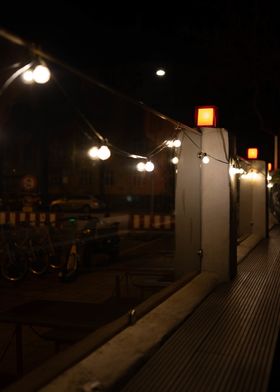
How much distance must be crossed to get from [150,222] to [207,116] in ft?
34.1

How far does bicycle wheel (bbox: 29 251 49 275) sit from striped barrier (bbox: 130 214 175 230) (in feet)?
25.7

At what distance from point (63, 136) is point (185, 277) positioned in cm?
3691

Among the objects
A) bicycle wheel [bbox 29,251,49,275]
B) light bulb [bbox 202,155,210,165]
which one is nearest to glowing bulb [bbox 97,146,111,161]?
light bulb [bbox 202,155,210,165]

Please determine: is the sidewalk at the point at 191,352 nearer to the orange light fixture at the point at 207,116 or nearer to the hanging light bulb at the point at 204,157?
the hanging light bulb at the point at 204,157

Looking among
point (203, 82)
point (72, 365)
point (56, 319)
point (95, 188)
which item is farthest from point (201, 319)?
point (95, 188)

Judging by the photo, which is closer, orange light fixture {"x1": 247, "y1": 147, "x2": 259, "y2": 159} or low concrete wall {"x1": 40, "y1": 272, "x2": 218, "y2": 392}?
low concrete wall {"x1": 40, "y1": 272, "x2": 218, "y2": 392}

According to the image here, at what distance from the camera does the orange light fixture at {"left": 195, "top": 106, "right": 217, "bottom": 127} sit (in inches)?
306

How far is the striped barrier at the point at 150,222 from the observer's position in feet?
58.7

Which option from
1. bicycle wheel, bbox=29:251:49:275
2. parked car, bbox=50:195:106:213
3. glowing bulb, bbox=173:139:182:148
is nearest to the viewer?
glowing bulb, bbox=173:139:182:148

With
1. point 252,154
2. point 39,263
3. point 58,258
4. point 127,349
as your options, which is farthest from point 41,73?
point 252,154

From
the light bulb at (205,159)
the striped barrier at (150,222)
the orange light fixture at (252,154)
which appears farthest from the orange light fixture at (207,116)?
the striped barrier at (150,222)

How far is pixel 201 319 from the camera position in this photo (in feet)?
18.1

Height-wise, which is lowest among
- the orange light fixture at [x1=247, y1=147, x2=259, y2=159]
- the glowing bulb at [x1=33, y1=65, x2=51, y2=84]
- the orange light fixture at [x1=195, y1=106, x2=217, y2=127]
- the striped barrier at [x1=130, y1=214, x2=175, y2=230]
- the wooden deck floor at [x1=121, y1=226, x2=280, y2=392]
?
the wooden deck floor at [x1=121, y1=226, x2=280, y2=392]

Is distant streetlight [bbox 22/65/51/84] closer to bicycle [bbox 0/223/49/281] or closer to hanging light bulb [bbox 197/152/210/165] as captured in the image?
hanging light bulb [bbox 197/152/210/165]
